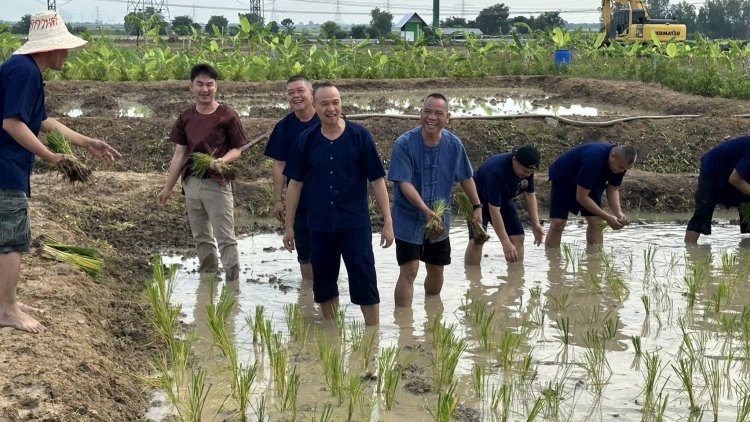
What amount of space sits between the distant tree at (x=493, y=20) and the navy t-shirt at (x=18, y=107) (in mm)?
72563

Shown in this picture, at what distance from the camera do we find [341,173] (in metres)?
6.79

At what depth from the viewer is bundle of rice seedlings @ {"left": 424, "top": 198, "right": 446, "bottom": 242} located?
7207 mm

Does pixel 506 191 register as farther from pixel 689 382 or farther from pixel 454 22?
pixel 454 22

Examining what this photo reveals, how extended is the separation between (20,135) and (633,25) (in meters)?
38.8

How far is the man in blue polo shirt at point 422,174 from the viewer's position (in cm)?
722

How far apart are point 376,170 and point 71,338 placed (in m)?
2.23

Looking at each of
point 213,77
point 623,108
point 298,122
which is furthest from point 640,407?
point 623,108

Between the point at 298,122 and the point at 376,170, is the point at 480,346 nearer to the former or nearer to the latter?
the point at 376,170

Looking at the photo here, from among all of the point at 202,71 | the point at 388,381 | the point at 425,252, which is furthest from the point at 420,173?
the point at 388,381

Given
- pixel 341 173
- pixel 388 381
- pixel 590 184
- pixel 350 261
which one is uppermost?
pixel 341 173

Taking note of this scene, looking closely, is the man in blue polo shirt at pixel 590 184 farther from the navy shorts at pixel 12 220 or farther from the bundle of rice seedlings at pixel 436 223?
the navy shorts at pixel 12 220

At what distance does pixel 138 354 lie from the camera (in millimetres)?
6500

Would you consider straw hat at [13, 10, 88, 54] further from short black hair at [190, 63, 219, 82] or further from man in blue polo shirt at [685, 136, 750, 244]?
man in blue polo shirt at [685, 136, 750, 244]

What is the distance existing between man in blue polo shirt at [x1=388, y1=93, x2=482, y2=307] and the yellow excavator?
Answer: 34.9m
